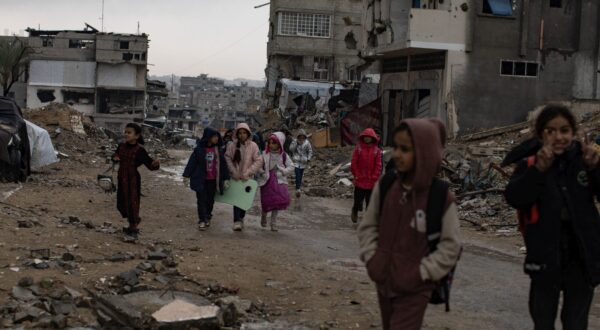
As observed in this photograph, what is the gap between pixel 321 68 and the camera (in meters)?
53.8

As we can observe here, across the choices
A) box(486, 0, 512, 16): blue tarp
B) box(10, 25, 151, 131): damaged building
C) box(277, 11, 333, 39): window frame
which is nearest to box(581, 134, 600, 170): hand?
box(486, 0, 512, 16): blue tarp

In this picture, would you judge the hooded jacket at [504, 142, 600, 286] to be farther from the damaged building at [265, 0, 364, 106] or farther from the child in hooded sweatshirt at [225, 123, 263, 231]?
the damaged building at [265, 0, 364, 106]

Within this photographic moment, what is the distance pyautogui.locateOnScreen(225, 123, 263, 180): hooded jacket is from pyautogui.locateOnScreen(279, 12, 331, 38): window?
41.5 m

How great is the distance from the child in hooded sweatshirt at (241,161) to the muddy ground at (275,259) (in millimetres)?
357

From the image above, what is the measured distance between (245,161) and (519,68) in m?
15.8

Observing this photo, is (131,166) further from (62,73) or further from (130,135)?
(62,73)

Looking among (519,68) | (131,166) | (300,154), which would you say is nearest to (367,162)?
(131,166)

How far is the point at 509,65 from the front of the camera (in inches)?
985

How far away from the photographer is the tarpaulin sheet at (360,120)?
101 ft

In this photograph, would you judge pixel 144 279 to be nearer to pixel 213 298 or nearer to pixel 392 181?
pixel 213 298

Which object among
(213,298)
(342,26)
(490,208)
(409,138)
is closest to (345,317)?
(213,298)

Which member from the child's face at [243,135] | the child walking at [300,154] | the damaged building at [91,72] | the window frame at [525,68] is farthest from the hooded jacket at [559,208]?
the damaged building at [91,72]

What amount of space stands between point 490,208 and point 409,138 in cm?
1127

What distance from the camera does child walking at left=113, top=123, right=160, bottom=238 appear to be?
9703 millimetres
